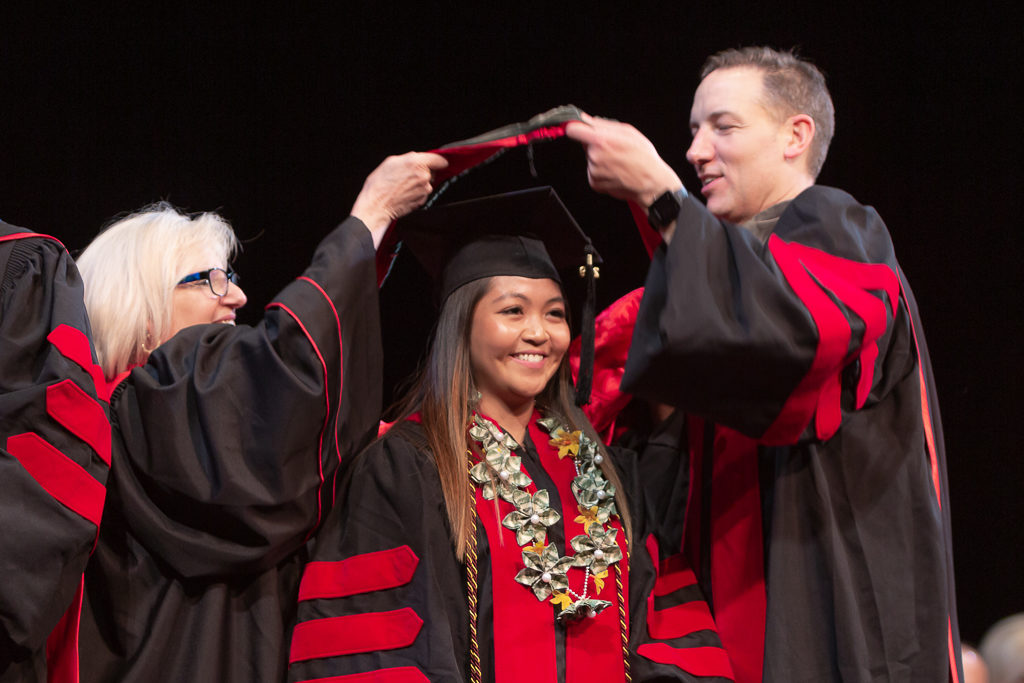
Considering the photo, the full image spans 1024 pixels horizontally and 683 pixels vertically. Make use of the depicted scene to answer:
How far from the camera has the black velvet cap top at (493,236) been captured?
267 centimetres

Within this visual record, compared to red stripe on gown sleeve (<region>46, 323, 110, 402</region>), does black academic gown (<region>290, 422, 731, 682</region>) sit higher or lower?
lower

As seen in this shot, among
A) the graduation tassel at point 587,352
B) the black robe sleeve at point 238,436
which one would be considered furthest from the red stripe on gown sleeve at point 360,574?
the graduation tassel at point 587,352

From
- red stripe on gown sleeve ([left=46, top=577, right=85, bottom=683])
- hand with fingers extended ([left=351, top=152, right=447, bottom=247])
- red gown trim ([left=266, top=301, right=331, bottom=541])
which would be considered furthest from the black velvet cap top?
red stripe on gown sleeve ([left=46, top=577, right=85, bottom=683])

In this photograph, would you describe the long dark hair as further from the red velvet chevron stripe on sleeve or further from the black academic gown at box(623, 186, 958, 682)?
the red velvet chevron stripe on sleeve

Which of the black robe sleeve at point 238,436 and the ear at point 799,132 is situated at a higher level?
the ear at point 799,132

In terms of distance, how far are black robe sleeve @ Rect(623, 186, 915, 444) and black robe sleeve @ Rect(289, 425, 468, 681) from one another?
2.33 ft

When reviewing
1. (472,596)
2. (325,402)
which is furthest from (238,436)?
(472,596)

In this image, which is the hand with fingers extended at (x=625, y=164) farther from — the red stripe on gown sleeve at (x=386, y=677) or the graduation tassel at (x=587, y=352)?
the red stripe on gown sleeve at (x=386, y=677)

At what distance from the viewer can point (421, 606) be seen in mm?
2236

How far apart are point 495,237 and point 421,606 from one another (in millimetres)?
1068

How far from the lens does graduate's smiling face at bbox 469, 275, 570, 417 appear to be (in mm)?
2641

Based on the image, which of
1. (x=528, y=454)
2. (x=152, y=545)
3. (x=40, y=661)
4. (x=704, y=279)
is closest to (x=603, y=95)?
(x=528, y=454)

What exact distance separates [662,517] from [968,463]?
257cm

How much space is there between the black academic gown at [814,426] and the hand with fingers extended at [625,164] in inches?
6.1
